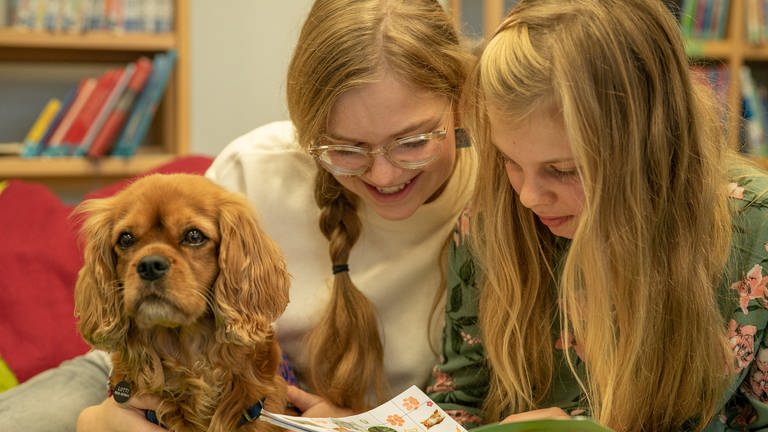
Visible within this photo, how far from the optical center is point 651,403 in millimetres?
1303

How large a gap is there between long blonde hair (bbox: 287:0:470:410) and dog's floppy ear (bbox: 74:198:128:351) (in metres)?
0.40

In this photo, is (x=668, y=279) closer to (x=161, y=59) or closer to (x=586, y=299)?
(x=586, y=299)

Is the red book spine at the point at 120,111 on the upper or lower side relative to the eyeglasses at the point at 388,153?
lower

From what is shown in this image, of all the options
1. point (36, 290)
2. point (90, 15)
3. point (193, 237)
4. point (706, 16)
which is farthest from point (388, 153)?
point (706, 16)

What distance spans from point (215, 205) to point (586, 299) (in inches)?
24.4

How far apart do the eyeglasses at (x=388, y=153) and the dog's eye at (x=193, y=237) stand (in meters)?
0.29

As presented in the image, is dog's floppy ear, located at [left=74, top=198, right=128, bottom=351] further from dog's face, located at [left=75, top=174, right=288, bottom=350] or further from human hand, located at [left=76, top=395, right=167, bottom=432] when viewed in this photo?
human hand, located at [left=76, top=395, right=167, bottom=432]

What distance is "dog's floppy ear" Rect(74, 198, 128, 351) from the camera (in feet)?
4.27

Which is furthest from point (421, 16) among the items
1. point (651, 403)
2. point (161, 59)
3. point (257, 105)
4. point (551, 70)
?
point (257, 105)

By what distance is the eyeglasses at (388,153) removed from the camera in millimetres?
1466

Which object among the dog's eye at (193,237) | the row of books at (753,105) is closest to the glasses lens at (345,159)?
the dog's eye at (193,237)

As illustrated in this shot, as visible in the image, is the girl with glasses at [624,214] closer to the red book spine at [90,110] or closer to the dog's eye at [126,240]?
the dog's eye at [126,240]

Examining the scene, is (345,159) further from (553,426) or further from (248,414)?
(553,426)

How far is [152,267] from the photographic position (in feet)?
3.99
